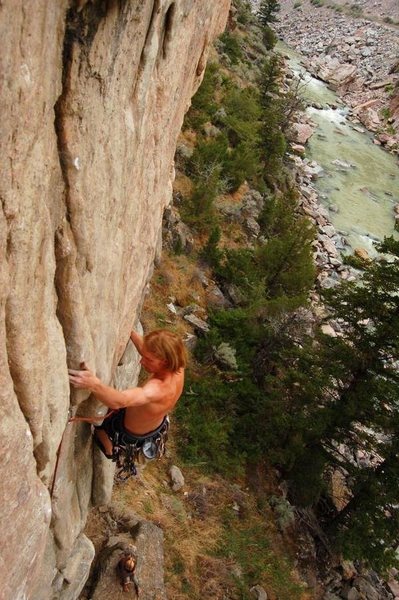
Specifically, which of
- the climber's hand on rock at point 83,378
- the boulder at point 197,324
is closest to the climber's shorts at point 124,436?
the climber's hand on rock at point 83,378

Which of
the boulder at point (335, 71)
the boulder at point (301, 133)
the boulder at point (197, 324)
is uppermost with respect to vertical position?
the boulder at point (335, 71)

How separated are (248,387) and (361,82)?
54.0 metres

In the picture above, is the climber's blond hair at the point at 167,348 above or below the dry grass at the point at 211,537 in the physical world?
above

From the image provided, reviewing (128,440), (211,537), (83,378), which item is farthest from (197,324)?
(83,378)

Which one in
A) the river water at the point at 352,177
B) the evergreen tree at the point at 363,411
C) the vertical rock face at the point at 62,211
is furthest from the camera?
the river water at the point at 352,177

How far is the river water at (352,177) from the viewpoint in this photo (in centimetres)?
2980

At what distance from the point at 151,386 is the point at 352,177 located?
33.4 meters

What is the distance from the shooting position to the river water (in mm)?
29797

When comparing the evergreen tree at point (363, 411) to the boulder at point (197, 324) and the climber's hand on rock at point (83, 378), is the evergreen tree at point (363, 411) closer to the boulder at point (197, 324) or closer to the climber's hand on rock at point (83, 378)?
the boulder at point (197, 324)

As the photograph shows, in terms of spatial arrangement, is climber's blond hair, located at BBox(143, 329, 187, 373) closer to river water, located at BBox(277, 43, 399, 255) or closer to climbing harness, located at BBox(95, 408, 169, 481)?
climbing harness, located at BBox(95, 408, 169, 481)

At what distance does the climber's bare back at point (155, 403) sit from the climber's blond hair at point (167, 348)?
14 cm

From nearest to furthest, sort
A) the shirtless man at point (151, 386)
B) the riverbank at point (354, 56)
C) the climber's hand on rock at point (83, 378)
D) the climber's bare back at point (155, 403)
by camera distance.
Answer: the climber's hand on rock at point (83, 378) < the shirtless man at point (151, 386) < the climber's bare back at point (155, 403) < the riverbank at point (354, 56)

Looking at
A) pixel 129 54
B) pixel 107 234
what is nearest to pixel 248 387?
pixel 107 234

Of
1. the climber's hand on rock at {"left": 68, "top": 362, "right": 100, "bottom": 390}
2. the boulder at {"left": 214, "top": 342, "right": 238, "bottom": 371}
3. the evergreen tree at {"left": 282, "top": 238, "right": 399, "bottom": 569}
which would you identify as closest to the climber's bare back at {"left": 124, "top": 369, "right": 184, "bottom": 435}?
the climber's hand on rock at {"left": 68, "top": 362, "right": 100, "bottom": 390}
